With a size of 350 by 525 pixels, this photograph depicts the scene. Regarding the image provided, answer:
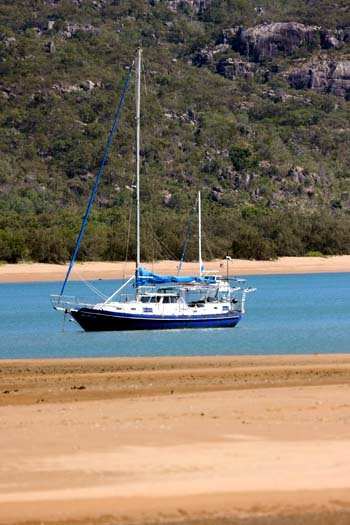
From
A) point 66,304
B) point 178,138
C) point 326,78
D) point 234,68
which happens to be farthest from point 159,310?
point 234,68

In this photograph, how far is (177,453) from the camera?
15.0 meters

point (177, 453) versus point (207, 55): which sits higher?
point (207, 55)

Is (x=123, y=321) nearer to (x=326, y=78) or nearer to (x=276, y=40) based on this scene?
(x=326, y=78)

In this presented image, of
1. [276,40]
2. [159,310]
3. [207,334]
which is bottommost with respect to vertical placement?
[207,334]

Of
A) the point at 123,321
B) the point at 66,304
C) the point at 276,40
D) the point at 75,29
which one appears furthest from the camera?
the point at 276,40

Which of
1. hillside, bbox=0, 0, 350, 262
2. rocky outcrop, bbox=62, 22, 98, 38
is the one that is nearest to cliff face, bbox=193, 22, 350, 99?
hillside, bbox=0, 0, 350, 262

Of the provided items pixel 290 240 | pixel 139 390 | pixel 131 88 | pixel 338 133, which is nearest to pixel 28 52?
pixel 131 88

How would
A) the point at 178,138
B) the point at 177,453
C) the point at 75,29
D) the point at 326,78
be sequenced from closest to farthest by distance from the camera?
the point at 177,453 < the point at 178,138 < the point at 326,78 < the point at 75,29

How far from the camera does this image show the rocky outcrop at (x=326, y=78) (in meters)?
181

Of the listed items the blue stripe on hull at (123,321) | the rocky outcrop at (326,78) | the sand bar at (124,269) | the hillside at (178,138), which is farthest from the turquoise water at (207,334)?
the rocky outcrop at (326,78)

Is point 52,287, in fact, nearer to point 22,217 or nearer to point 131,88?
point 22,217

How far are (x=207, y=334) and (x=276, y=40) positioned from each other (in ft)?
529

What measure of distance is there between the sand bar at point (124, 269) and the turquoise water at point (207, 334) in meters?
18.6

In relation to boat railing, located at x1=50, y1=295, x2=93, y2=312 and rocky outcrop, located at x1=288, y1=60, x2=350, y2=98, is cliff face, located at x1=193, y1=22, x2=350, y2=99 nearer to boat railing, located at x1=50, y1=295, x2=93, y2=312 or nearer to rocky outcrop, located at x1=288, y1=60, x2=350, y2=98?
rocky outcrop, located at x1=288, y1=60, x2=350, y2=98
